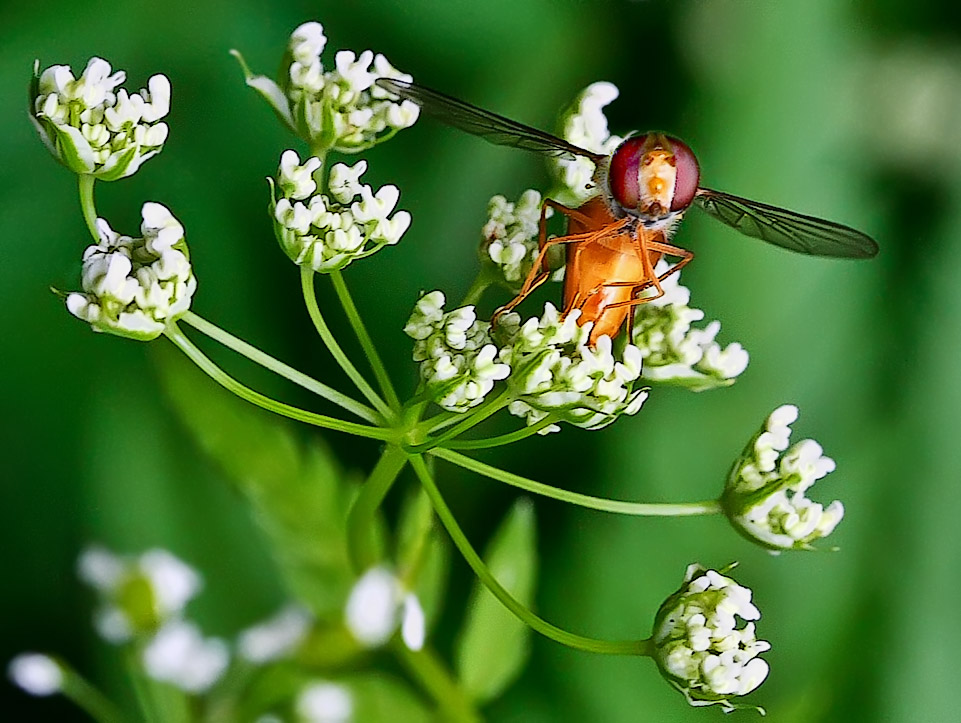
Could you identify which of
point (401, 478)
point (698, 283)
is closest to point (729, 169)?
point (698, 283)

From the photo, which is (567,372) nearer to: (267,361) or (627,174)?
(627,174)

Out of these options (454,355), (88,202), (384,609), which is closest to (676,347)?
(454,355)

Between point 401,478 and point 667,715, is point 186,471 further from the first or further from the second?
point 667,715

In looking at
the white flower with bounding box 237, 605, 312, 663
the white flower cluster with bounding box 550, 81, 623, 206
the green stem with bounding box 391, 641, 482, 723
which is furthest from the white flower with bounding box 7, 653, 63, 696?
the white flower cluster with bounding box 550, 81, 623, 206

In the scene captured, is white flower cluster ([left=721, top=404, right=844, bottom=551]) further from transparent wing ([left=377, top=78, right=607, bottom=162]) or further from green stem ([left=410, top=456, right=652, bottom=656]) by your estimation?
transparent wing ([left=377, top=78, right=607, bottom=162])

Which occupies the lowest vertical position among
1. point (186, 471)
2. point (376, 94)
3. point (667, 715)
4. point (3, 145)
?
point (667, 715)
